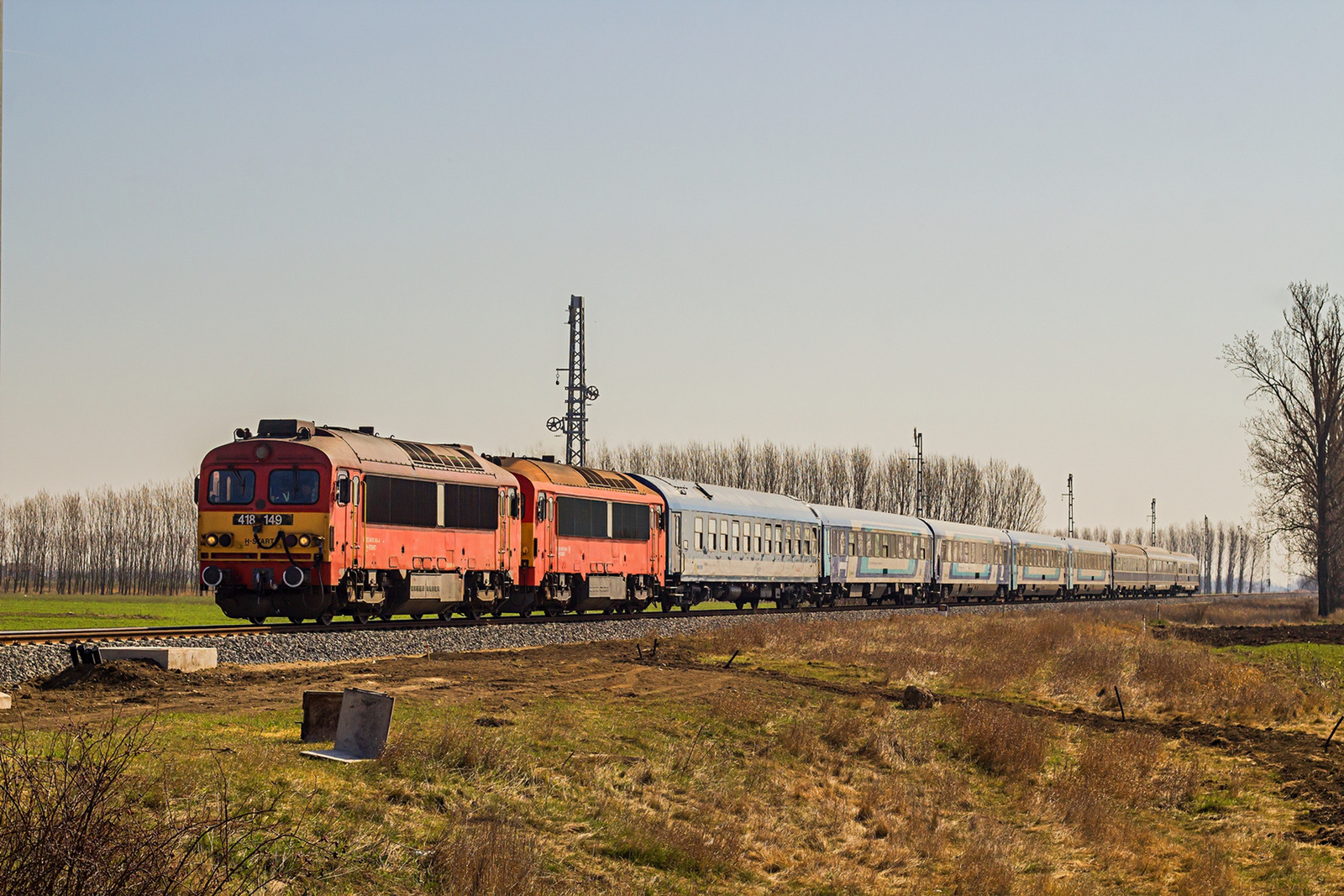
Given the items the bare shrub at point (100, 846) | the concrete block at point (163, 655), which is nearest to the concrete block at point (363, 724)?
the bare shrub at point (100, 846)

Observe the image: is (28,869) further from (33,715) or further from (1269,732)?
(1269,732)

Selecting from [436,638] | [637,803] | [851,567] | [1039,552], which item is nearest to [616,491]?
[436,638]

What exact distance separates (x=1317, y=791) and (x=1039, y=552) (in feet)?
170

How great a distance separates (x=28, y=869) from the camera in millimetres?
7285

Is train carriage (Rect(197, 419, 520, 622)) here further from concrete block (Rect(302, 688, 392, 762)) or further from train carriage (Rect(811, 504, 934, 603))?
train carriage (Rect(811, 504, 934, 603))

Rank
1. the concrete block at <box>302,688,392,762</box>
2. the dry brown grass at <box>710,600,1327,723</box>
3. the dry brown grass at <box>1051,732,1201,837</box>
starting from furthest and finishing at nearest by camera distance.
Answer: the dry brown grass at <box>710,600,1327,723</box> < the dry brown grass at <box>1051,732,1201,837</box> < the concrete block at <box>302,688,392,762</box>

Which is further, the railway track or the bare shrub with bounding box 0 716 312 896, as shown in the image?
the railway track

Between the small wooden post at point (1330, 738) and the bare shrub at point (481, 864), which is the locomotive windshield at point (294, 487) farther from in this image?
the small wooden post at point (1330, 738)

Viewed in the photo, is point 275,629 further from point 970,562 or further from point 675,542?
point 970,562

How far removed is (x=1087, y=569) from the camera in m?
77.1

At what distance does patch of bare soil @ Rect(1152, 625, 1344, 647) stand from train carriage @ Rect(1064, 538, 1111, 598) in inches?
998

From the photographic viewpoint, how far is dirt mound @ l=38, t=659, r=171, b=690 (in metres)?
16.8

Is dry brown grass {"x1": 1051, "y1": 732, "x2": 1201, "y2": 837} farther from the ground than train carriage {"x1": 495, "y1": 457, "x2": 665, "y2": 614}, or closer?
closer

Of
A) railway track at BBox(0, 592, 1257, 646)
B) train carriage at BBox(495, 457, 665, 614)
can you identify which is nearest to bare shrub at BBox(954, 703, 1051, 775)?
railway track at BBox(0, 592, 1257, 646)
